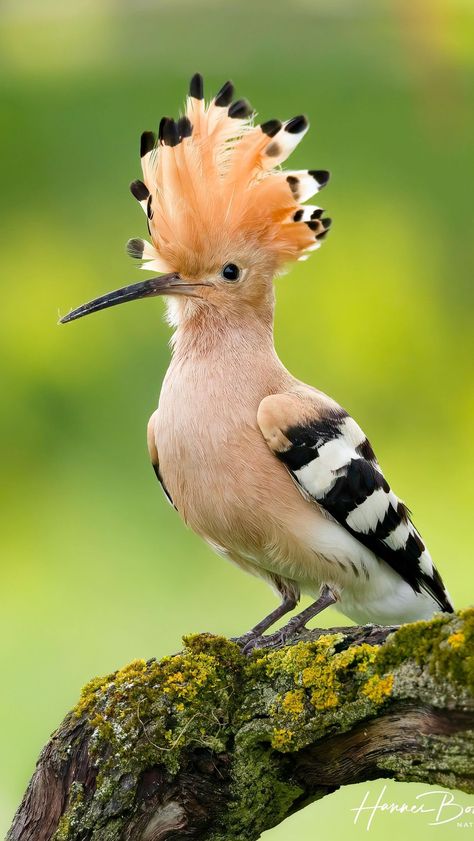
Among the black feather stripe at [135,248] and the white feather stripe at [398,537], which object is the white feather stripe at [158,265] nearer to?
the black feather stripe at [135,248]

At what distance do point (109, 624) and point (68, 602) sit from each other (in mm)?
315

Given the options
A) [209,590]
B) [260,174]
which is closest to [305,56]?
[209,590]

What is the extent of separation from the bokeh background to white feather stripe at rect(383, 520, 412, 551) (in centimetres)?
131

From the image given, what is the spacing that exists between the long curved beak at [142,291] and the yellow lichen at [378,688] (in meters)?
0.91

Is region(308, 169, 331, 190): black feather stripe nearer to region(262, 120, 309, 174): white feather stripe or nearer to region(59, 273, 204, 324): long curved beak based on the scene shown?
region(262, 120, 309, 174): white feather stripe

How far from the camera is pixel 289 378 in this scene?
227 centimetres

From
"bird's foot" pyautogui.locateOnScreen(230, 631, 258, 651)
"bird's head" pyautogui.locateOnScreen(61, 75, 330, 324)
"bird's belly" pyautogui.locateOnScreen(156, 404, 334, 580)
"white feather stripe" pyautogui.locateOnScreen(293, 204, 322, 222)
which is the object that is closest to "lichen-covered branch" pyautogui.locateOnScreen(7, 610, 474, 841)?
"bird's foot" pyautogui.locateOnScreen(230, 631, 258, 651)

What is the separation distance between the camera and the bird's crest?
7.30 feet

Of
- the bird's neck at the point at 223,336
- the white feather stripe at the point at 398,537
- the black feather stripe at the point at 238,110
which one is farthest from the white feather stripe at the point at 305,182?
the white feather stripe at the point at 398,537

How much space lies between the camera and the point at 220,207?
2.22 meters

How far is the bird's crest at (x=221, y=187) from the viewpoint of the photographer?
7.30ft

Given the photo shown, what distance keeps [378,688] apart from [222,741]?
297mm

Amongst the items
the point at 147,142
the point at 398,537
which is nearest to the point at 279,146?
the point at 147,142

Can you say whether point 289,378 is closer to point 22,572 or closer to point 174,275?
point 174,275
